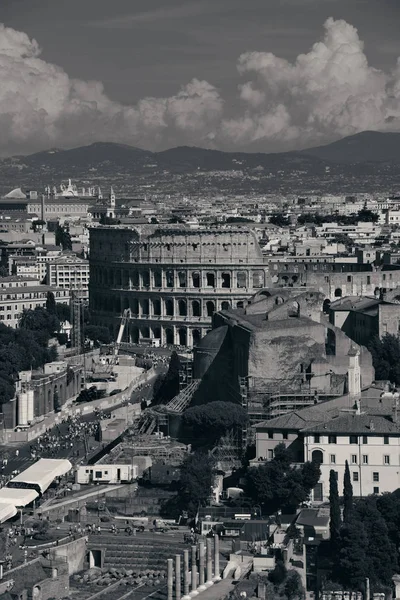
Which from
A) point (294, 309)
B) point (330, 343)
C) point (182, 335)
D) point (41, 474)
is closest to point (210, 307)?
point (182, 335)

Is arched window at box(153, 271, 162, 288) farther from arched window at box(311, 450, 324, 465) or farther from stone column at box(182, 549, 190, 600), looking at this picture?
stone column at box(182, 549, 190, 600)

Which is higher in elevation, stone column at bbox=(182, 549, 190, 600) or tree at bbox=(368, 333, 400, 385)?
tree at bbox=(368, 333, 400, 385)

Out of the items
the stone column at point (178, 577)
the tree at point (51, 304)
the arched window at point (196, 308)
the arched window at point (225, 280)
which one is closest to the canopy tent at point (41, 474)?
the stone column at point (178, 577)

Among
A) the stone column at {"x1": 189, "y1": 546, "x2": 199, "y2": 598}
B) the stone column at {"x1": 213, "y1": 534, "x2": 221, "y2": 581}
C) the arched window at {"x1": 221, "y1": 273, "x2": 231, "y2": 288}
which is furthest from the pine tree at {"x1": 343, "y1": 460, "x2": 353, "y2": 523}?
the arched window at {"x1": 221, "y1": 273, "x2": 231, "y2": 288}

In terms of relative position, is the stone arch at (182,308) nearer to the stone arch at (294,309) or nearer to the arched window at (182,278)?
the arched window at (182,278)

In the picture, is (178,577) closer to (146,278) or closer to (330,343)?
(330,343)

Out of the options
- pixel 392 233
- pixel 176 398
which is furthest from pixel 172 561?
pixel 392 233

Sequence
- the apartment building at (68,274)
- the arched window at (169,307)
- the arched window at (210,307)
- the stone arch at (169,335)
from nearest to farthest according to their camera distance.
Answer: the stone arch at (169,335) → the arched window at (210,307) → the arched window at (169,307) → the apartment building at (68,274)
